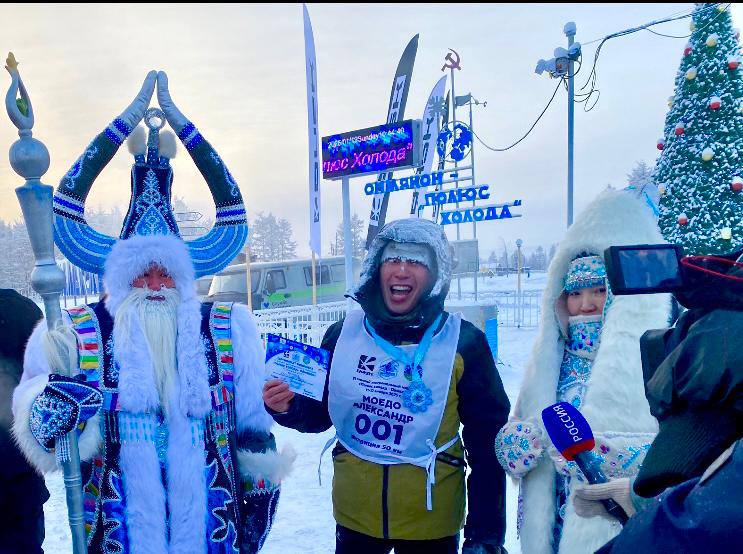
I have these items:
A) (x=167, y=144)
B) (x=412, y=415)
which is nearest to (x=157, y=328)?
(x=167, y=144)

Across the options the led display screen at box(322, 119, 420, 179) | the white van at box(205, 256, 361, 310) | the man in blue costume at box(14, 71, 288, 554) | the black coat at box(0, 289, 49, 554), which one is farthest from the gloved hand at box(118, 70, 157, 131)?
the white van at box(205, 256, 361, 310)

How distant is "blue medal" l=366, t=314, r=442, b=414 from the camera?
85.7 inches

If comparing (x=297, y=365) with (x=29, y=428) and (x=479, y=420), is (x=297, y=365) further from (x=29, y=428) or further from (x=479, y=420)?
(x=29, y=428)

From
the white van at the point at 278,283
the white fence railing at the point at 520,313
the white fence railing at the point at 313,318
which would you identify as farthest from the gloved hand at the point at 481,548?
the white van at the point at 278,283

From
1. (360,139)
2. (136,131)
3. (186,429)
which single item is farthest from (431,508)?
(360,139)

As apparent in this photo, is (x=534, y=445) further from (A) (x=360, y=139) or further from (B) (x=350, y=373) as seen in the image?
(A) (x=360, y=139)

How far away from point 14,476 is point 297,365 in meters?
1.41

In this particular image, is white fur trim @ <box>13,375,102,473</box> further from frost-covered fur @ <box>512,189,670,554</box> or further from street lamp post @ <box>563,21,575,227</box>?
street lamp post @ <box>563,21,575,227</box>

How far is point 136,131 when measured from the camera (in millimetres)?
2521

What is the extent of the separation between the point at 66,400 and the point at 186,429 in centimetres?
46

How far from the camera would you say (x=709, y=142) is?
6.89m

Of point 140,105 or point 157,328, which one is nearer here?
point 157,328

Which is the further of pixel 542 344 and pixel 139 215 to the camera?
pixel 139 215

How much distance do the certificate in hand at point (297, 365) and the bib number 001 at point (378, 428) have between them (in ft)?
0.99
